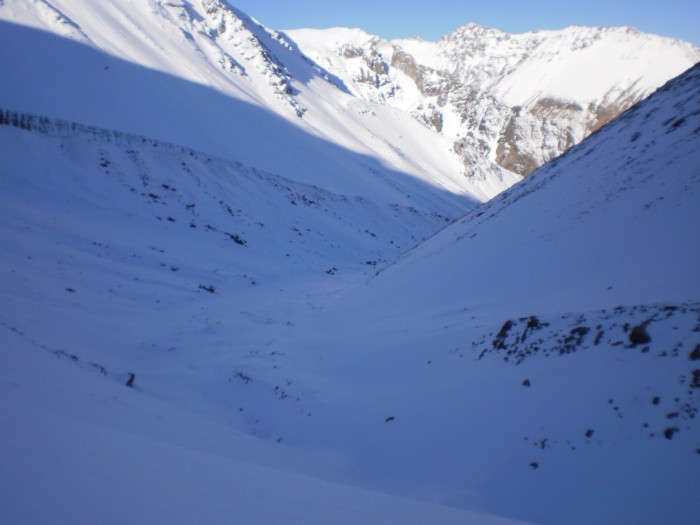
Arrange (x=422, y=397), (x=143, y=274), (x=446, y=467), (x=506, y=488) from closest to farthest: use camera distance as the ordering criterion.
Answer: (x=506, y=488) → (x=446, y=467) → (x=422, y=397) → (x=143, y=274)

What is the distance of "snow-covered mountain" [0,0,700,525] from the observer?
3.80 meters

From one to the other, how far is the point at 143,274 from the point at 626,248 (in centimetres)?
1816

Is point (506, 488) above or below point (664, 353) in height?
below

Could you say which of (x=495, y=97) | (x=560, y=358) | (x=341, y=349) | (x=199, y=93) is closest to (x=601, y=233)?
(x=560, y=358)

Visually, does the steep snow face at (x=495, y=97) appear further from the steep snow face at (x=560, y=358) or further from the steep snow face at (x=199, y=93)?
the steep snow face at (x=560, y=358)

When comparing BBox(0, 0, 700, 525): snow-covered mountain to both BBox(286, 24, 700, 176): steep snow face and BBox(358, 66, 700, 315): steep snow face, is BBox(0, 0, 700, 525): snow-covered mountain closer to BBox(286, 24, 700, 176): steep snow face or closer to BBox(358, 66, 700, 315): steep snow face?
BBox(358, 66, 700, 315): steep snow face

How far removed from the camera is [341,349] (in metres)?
12.5

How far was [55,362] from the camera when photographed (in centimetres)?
654

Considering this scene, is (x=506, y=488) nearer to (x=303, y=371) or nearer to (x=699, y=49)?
(x=303, y=371)

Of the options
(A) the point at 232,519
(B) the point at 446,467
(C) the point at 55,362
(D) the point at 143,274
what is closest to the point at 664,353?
(B) the point at 446,467

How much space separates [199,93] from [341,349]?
54.7 m

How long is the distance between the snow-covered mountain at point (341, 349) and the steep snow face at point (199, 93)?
879cm

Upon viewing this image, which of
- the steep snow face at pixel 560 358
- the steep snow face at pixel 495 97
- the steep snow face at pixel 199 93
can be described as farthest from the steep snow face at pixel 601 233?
the steep snow face at pixel 495 97

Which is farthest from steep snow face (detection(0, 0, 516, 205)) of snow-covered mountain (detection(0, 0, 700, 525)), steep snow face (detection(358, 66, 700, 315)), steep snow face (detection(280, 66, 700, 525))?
steep snow face (detection(280, 66, 700, 525))
